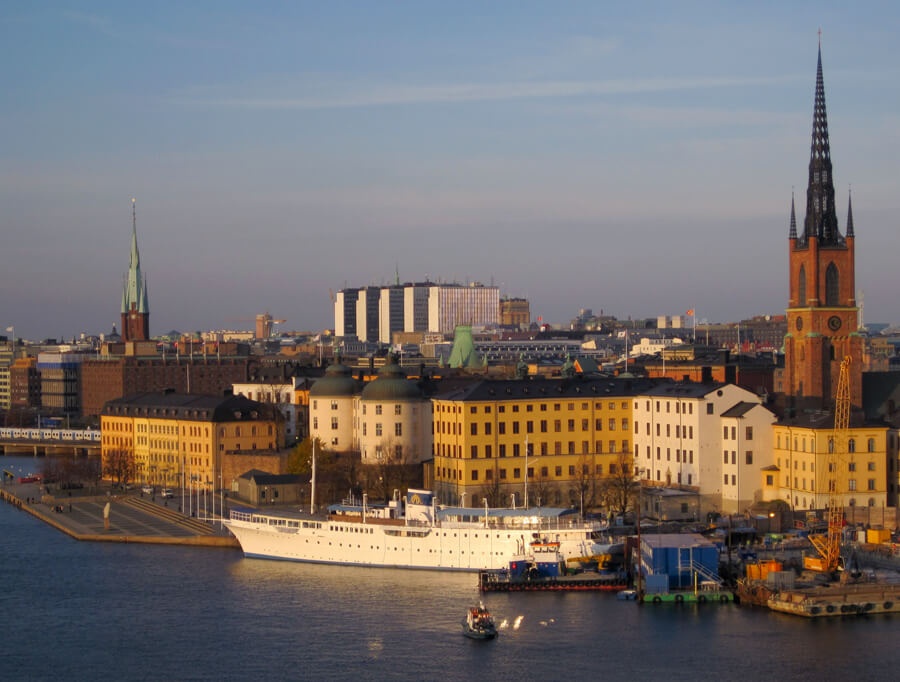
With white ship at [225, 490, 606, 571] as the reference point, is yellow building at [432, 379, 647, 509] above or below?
above

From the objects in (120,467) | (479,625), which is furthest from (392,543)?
(120,467)

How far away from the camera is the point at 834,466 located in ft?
236

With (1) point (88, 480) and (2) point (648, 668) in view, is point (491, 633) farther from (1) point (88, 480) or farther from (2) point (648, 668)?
(1) point (88, 480)

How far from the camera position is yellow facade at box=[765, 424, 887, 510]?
7206 cm

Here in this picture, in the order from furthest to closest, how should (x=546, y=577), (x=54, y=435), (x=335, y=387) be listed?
1. (x=54, y=435)
2. (x=335, y=387)
3. (x=546, y=577)

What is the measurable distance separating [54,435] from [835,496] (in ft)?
251

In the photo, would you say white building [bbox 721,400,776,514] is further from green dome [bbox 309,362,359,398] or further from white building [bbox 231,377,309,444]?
white building [bbox 231,377,309,444]

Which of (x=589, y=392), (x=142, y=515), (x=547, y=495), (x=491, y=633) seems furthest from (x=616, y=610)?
(x=142, y=515)

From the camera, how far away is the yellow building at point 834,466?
72.1 metres

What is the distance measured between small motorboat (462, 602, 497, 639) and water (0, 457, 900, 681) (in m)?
0.38

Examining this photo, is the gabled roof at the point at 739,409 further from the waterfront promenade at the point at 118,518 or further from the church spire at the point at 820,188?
the waterfront promenade at the point at 118,518

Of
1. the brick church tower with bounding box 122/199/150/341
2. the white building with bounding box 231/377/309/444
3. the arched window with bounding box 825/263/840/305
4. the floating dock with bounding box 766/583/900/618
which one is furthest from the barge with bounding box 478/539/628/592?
the brick church tower with bounding box 122/199/150/341

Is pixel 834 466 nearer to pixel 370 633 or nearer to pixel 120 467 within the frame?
pixel 370 633

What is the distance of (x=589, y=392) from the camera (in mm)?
82812
